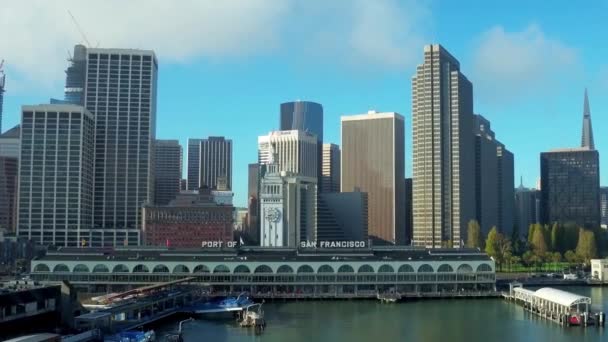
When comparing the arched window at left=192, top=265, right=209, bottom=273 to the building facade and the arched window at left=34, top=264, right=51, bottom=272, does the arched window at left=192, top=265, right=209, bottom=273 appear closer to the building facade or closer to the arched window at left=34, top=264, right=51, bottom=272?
the arched window at left=34, top=264, right=51, bottom=272

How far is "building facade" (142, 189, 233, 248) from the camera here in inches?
7057

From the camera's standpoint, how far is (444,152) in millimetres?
184875

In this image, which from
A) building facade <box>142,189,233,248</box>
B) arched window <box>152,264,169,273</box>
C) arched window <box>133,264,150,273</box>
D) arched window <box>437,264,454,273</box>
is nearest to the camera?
arched window <box>133,264,150,273</box>

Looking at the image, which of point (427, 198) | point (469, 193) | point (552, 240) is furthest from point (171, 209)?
point (552, 240)

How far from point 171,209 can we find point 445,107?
3016 inches

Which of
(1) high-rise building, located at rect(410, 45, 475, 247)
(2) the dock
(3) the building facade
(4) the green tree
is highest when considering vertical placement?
(1) high-rise building, located at rect(410, 45, 475, 247)

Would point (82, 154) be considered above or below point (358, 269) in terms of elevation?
above

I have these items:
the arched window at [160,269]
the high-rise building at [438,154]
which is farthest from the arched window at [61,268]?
the high-rise building at [438,154]

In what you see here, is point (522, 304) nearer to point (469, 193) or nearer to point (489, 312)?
point (489, 312)

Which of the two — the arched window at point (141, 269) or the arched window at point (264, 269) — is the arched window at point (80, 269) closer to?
the arched window at point (141, 269)

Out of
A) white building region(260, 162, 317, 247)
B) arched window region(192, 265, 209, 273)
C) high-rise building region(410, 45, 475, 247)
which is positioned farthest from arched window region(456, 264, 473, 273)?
high-rise building region(410, 45, 475, 247)

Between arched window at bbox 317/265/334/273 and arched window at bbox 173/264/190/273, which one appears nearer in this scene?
arched window at bbox 173/264/190/273

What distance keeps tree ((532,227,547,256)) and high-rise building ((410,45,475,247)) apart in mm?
20175

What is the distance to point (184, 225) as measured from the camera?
7106 inches
